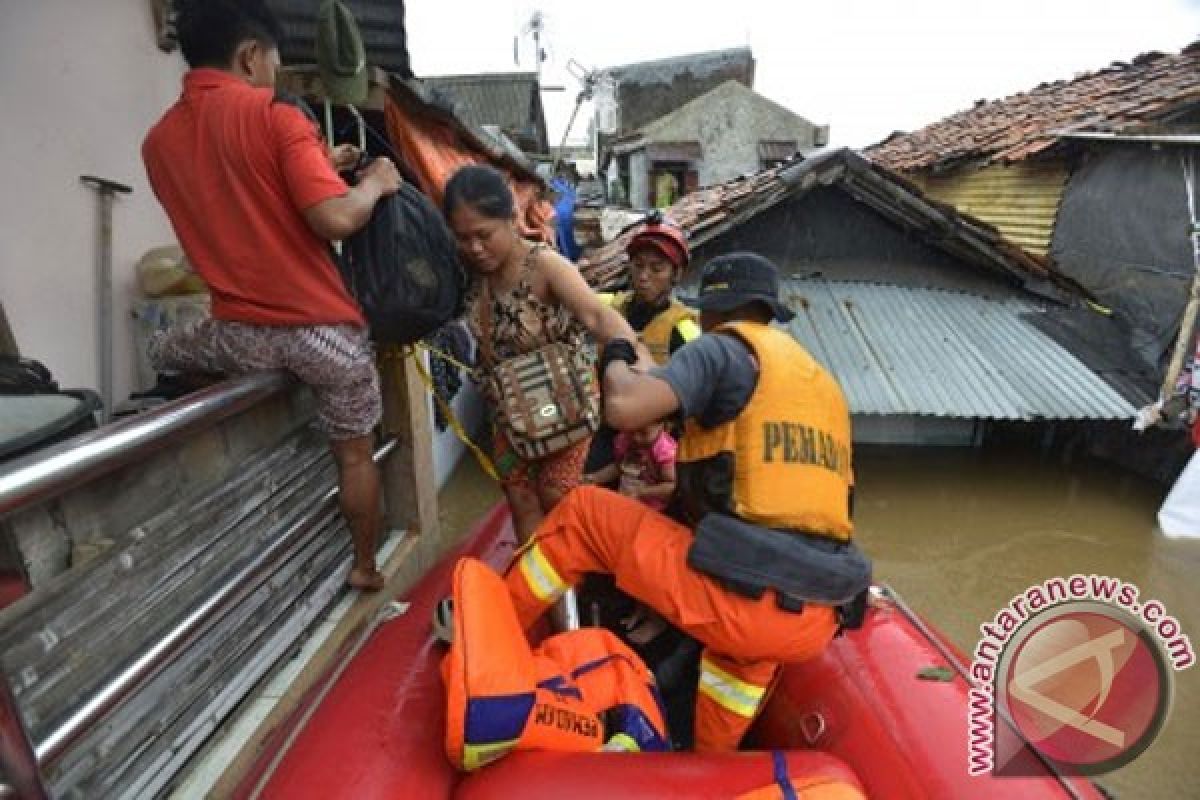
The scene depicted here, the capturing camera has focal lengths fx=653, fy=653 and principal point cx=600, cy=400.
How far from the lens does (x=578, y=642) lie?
75.9 inches

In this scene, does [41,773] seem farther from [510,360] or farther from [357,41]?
[357,41]

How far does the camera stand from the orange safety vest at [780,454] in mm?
1822

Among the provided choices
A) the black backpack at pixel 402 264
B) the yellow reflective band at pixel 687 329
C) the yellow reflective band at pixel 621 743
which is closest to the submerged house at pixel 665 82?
the yellow reflective band at pixel 687 329

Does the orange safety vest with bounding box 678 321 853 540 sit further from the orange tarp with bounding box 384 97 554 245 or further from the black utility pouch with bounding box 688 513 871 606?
the orange tarp with bounding box 384 97 554 245

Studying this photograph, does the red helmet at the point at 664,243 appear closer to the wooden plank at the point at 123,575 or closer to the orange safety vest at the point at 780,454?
the orange safety vest at the point at 780,454

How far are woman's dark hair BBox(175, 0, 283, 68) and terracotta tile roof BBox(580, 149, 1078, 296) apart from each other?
4.73m

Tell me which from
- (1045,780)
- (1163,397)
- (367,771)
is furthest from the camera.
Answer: (1163,397)

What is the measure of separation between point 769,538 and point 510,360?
104 cm

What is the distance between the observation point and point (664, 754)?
5.14 feet

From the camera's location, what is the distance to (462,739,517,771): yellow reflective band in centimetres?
144

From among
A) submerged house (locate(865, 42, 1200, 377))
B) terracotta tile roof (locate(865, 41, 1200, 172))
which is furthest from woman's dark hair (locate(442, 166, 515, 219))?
terracotta tile roof (locate(865, 41, 1200, 172))

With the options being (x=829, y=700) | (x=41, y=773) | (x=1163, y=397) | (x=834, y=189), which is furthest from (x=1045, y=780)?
(x=834, y=189)

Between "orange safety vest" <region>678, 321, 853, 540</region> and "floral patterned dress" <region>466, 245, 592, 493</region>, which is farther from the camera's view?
"floral patterned dress" <region>466, 245, 592, 493</region>

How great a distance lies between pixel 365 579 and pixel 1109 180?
8986mm
